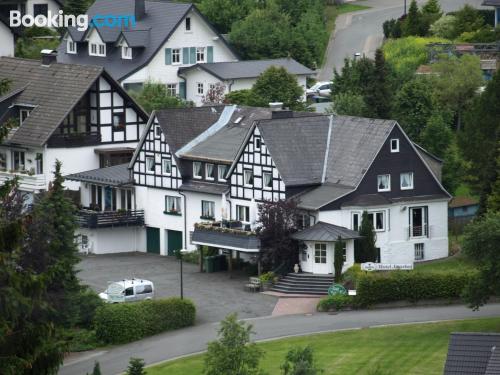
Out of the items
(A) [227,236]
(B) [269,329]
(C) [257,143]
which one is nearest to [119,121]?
(C) [257,143]

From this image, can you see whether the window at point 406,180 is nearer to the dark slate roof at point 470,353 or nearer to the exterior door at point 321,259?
the exterior door at point 321,259

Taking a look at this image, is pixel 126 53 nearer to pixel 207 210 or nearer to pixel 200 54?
pixel 200 54

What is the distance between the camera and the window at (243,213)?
90.6m

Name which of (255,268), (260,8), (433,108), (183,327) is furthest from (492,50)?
(183,327)

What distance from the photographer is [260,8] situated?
143 meters

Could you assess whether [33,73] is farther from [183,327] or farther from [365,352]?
[365,352]

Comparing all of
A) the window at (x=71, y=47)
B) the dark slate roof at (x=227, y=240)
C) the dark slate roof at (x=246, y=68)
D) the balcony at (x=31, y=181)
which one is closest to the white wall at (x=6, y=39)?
the window at (x=71, y=47)

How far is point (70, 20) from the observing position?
139375 mm

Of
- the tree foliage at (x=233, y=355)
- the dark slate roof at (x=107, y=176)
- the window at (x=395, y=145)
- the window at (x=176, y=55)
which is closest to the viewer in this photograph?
the tree foliage at (x=233, y=355)

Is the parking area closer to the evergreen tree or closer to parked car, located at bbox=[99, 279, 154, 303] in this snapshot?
parked car, located at bbox=[99, 279, 154, 303]

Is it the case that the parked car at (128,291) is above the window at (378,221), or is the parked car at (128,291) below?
below

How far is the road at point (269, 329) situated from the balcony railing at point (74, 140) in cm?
2376

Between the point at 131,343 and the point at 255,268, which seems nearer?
the point at 131,343

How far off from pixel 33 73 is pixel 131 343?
30.4 metres
